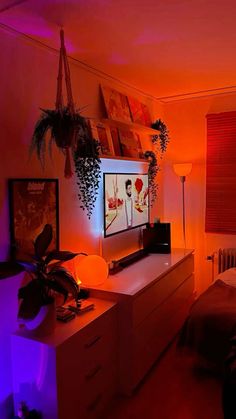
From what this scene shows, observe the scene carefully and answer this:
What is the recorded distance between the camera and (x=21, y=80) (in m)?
2.11

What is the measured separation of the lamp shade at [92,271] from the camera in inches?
98.0

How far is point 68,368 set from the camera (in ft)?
6.10

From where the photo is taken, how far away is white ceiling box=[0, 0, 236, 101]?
5.99 feet

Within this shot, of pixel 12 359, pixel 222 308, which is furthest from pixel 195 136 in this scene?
pixel 12 359

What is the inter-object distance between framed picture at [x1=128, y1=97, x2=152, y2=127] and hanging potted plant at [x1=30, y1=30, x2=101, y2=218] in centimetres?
103

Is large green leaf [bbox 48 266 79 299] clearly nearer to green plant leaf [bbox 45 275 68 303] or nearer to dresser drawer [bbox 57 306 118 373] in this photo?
green plant leaf [bbox 45 275 68 303]

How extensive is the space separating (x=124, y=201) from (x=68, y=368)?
1.67m

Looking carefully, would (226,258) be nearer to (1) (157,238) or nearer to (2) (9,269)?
(1) (157,238)

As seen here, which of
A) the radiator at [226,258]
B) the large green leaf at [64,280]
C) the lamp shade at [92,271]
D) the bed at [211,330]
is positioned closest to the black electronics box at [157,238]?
the radiator at [226,258]

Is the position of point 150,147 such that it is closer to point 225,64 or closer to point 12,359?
point 225,64

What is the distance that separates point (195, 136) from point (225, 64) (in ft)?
4.04

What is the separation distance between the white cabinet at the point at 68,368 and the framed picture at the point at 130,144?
1554mm

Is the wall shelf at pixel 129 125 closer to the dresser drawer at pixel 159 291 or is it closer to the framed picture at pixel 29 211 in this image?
the framed picture at pixel 29 211

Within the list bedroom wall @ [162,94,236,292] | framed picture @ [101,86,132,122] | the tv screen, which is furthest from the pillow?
framed picture @ [101,86,132,122]
